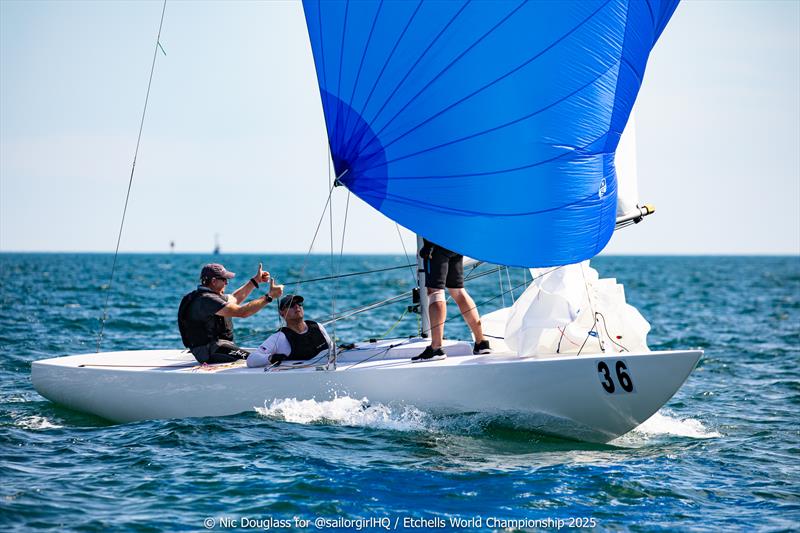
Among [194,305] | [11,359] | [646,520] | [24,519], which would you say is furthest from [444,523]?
[11,359]

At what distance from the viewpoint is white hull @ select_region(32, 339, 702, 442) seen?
6664 mm

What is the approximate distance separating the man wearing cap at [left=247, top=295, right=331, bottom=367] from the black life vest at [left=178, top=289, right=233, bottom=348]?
473mm

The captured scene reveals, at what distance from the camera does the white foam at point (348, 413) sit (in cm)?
704

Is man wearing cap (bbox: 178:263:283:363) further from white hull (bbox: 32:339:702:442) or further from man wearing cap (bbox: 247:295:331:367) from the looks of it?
man wearing cap (bbox: 247:295:331:367)

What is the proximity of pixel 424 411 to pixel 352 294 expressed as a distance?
74.5ft

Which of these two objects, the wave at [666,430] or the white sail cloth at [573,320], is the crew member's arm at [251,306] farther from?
the wave at [666,430]

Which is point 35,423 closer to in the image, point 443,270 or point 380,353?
point 380,353

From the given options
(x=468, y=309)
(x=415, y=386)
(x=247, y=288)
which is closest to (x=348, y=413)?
(x=415, y=386)

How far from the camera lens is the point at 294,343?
25.2ft

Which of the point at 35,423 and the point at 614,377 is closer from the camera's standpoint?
the point at 614,377

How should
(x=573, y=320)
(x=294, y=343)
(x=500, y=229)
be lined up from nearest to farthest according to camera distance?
(x=500, y=229)
(x=573, y=320)
(x=294, y=343)

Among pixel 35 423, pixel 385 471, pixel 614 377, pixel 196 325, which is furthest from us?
pixel 196 325

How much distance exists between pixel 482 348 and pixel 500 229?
112 cm

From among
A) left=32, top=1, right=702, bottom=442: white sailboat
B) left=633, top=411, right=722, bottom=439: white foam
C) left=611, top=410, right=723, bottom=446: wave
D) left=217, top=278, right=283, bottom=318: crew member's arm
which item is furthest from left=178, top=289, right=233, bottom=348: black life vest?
left=633, top=411, right=722, bottom=439: white foam
